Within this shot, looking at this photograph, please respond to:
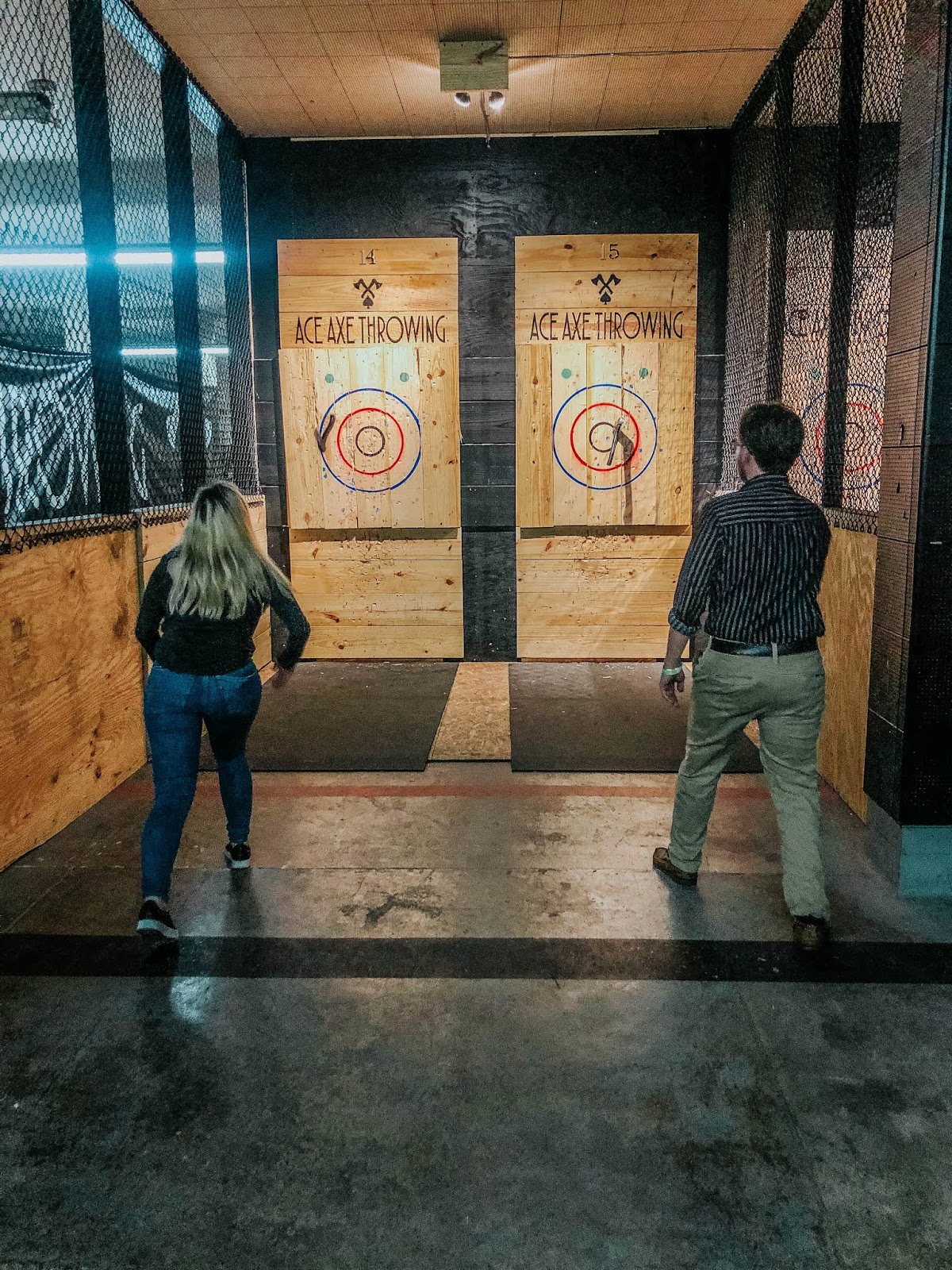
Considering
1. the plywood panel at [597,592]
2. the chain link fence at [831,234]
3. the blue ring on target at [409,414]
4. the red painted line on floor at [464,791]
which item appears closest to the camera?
the chain link fence at [831,234]

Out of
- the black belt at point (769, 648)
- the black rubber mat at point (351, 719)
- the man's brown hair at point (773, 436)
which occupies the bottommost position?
the black rubber mat at point (351, 719)

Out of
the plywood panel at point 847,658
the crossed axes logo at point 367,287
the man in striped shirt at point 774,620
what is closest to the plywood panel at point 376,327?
the crossed axes logo at point 367,287

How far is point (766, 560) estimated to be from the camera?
3.21 meters

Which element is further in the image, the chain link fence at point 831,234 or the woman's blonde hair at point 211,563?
the chain link fence at point 831,234

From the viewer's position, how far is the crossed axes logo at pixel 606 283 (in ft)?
25.0

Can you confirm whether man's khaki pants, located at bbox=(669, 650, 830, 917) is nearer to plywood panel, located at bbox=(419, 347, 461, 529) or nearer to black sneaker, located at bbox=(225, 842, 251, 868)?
black sneaker, located at bbox=(225, 842, 251, 868)

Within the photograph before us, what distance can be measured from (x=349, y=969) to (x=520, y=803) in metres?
1.71

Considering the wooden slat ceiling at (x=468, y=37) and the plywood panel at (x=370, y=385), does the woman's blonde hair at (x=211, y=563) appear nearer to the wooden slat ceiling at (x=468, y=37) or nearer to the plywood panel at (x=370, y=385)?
the wooden slat ceiling at (x=468, y=37)

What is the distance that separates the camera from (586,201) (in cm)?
757

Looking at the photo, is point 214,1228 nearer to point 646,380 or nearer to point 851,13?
point 851,13

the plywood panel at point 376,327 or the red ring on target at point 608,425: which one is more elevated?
the plywood panel at point 376,327

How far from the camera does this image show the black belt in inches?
127

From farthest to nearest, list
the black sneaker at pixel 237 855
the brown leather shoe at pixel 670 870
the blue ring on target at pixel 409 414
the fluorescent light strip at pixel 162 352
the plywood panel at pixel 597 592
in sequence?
the plywood panel at pixel 597 592
the blue ring on target at pixel 409 414
the fluorescent light strip at pixel 162 352
the black sneaker at pixel 237 855
the brown leather shoe at pixel 670 870

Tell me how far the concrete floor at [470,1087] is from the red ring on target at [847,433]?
2147 millimetres
